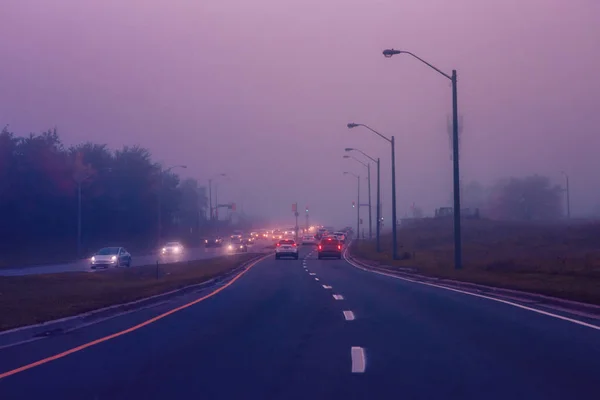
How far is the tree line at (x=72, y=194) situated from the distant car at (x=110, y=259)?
573 inches

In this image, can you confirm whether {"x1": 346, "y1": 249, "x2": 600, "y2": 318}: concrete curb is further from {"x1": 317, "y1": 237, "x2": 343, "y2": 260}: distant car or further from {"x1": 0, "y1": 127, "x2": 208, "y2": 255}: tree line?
{"x1": 0, "y1": 127, "x2": 208, "y2": 255}: tree line

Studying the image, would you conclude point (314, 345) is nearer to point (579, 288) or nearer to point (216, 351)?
point (216, 351)

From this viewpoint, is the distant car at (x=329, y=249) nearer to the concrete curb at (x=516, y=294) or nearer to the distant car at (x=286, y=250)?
the distant car at (x=286, y=250)

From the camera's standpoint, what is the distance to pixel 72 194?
84000 millimetres

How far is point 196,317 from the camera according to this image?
18797mm

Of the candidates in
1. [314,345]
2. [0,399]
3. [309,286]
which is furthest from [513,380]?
[309,286]

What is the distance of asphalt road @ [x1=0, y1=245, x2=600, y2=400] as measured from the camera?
9.83 meters

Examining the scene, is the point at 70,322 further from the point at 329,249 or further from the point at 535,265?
the point at 329,249

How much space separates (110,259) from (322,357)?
1654 inches

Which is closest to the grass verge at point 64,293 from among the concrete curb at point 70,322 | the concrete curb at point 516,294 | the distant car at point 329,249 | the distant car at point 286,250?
the concrete curb at point 70,322

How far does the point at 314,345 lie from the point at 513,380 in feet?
14.3

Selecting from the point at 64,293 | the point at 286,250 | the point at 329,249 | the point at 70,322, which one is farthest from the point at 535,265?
the point at 286,250

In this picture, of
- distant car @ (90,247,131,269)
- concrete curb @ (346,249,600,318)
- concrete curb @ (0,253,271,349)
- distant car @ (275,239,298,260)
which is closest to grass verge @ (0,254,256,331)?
concrete curb @ (0,253,271,349)

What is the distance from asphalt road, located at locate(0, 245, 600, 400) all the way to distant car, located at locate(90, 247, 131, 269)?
32721 mm
